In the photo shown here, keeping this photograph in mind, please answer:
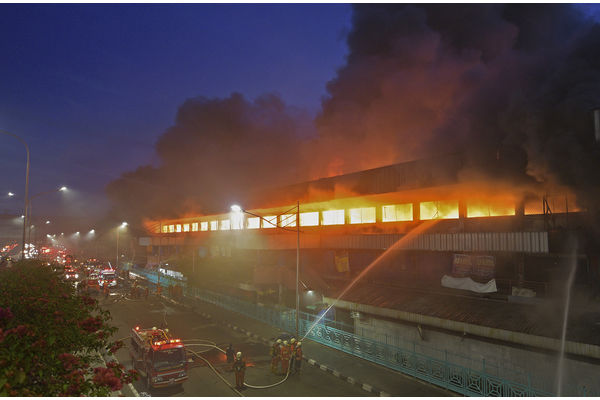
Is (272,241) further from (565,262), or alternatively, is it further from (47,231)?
(47,231)

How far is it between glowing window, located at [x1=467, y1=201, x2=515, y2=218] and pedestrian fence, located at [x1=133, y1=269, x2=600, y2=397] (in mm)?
7104

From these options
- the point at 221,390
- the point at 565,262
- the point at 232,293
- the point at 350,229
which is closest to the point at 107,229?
the point at 232,293

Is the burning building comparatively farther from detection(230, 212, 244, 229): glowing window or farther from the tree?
the tree

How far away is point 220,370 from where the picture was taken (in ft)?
46.6

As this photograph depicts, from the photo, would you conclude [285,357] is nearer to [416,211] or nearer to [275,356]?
[275,356]

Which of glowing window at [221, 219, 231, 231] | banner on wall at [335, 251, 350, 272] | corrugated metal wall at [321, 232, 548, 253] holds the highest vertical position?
glowing window at [221, 219, 231, 231]

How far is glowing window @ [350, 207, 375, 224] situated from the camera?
23.8 m

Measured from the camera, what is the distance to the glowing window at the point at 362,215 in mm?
23812

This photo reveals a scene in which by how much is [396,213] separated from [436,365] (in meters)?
10.6

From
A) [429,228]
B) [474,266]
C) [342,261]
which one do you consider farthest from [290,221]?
[474,266]

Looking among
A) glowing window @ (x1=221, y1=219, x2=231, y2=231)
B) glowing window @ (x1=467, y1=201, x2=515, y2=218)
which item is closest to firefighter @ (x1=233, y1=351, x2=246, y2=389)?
glowing window @ (x1=467, y1=201, x2=515, y2=218)

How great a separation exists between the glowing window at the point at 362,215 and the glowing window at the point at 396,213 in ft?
2.77

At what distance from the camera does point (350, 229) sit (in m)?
24.5

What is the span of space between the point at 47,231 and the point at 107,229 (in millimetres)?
52104
